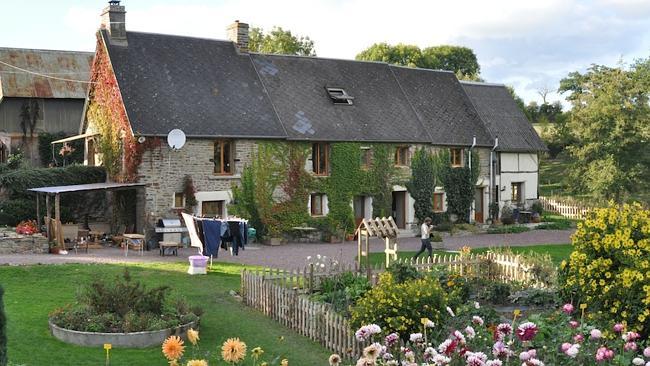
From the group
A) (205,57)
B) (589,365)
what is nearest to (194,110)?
(205,57)

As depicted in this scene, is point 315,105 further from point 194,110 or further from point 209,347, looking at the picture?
point 209,347

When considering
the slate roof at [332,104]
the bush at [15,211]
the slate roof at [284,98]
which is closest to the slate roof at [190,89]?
the slate roof at [284,98]

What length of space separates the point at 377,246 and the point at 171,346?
76.5ft

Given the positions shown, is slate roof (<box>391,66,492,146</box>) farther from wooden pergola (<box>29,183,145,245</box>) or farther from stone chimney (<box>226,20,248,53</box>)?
wooden pergola (<box>29,183,145,245</box>)

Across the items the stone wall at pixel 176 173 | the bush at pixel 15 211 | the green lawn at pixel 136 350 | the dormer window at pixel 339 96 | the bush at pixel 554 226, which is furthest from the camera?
the bush at pixel 554 226

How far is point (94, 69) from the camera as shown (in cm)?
3144

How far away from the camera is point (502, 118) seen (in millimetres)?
41406

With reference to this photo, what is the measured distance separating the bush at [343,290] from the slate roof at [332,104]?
1522cm

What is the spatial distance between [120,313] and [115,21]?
1963 centimetres

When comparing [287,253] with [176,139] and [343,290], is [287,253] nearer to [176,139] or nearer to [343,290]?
[176,139]

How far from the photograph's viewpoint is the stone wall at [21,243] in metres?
24.2

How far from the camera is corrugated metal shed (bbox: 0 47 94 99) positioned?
38969 millimetres

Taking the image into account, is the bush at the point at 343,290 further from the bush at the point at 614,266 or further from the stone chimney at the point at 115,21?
the stone chimney at the point at 115,21

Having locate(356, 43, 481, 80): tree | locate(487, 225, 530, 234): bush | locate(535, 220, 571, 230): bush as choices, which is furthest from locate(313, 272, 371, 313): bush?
locate(356, 43, 481, 80): tree
